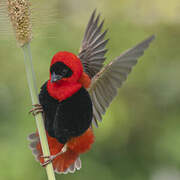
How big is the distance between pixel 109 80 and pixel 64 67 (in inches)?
12.7

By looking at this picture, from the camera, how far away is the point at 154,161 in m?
3.23

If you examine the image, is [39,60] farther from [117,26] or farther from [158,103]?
[158,103]

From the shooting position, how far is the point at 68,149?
7.81 ft

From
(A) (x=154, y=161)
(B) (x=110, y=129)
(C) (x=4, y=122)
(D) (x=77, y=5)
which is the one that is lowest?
(A) (x=154, y=161)

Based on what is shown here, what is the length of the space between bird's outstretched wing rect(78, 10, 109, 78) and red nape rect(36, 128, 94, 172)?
0.47 meters

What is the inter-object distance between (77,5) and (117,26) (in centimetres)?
48

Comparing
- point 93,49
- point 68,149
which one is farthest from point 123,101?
point 68,149

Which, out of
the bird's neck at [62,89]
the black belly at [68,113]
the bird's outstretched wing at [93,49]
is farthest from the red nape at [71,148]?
the bird's outstretched wing at [93,49]

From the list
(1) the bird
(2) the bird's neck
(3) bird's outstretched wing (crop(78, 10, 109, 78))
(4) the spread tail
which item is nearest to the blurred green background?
(4) the spread tail

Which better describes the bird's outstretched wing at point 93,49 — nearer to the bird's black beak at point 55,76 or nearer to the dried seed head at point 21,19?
the bird's black beak at point 55,76

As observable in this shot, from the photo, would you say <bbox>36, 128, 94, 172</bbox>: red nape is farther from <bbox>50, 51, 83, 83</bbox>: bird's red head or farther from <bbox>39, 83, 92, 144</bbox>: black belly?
<bbox>50, 51, 83, 83</bbox>: bird's red head

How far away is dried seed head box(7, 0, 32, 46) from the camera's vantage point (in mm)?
1209

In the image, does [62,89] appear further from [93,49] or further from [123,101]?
[123,101]

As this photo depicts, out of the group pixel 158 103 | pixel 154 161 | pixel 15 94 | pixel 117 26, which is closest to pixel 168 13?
pixel 117 26
